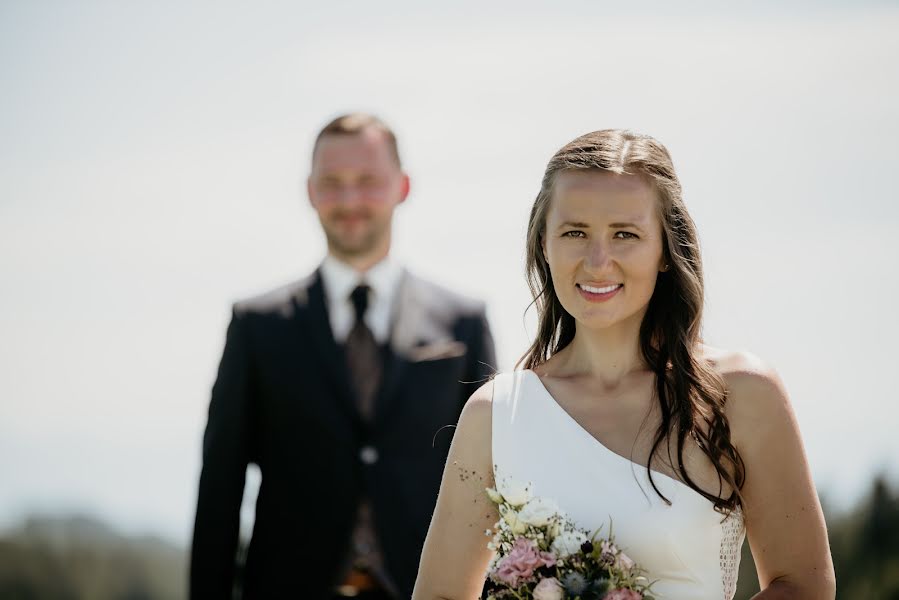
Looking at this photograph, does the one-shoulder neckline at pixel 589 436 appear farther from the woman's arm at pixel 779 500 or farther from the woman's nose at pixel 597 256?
the woman's nose at pixel 597 256

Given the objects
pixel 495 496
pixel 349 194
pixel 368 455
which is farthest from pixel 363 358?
pixel 495 496

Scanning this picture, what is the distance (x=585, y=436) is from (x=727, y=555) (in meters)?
0.56

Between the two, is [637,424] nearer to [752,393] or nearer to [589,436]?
[589,436]

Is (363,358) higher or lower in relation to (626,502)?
lower

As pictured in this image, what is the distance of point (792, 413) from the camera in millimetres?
3742

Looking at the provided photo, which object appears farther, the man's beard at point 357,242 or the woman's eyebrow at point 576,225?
the man's beard at point 357,242

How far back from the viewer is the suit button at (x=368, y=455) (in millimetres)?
6547

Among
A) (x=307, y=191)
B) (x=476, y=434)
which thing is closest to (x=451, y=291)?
(x=307, y=191)

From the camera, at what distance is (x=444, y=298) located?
22.9 ft

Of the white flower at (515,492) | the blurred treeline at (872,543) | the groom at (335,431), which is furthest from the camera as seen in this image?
the blurred treeline at (872,543)

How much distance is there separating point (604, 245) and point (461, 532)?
997 millimetres

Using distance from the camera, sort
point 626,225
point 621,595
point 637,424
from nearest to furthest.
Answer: point 621,595
point 626,225
point 637,424

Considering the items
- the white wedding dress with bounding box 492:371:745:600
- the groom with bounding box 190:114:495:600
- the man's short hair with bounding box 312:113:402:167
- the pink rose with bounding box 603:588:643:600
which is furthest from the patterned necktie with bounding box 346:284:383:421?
the pink rose with bounding box 603:588:643:600

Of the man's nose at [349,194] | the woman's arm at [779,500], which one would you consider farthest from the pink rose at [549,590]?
the man's nose at [349,194]
